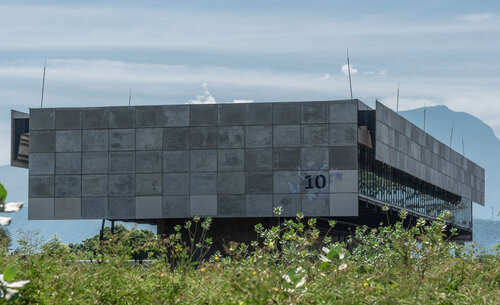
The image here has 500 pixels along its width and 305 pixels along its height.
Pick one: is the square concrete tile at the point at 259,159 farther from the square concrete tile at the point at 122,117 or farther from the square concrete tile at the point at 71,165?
the square concrete tile at the point at 71,165

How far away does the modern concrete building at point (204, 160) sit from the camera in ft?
136

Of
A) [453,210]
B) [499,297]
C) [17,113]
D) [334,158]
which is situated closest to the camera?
[499,297]

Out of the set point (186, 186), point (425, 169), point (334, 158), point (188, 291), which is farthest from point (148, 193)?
point (188, 291)

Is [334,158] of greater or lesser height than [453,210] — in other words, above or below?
above

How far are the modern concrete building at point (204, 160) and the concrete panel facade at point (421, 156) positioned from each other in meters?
0.71

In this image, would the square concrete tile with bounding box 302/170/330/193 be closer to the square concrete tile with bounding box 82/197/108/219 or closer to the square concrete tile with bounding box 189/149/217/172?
the square concrete tile with bounding box 189/149/217/172

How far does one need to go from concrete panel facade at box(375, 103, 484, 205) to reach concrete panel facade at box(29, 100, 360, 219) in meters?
4.47

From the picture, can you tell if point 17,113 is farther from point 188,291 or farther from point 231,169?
point 188,291

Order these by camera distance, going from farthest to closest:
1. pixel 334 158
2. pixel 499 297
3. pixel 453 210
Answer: pixel 453 210
pixel 334 158
pixel 499 297

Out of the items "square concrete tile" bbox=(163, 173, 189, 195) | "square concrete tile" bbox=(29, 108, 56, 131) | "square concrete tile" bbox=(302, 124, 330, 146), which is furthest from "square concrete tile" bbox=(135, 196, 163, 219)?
"square concrete tile" bbox=(302, 124, 330, 146)

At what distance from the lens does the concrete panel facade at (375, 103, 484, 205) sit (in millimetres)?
45344

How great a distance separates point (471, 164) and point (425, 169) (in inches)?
648

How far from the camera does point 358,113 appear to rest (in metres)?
43.3

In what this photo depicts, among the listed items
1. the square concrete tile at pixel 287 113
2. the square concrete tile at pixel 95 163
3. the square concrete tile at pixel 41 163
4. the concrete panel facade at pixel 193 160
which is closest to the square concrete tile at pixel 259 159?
the concrete panel facade at pixel 193 160
